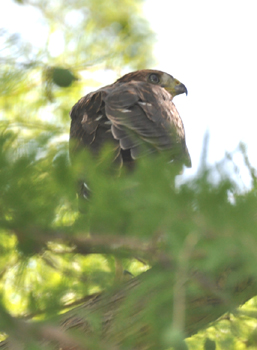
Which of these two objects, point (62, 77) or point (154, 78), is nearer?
point (62, 77)

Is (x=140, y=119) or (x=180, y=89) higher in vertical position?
(x=140, y=119)

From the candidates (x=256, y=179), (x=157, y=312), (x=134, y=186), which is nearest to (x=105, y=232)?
(x=134, y=186)

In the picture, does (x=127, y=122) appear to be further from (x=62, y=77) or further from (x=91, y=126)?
(x=62, y=77)

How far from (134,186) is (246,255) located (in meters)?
0.36

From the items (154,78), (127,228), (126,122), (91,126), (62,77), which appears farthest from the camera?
(154,78)

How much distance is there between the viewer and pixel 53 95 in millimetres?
4355

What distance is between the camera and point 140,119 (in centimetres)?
359

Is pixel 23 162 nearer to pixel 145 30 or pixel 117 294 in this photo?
pixel 117 294

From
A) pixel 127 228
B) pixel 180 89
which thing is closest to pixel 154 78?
pixel 180 89

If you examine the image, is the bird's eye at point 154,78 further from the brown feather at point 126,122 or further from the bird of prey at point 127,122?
the brown feather at point 126,122

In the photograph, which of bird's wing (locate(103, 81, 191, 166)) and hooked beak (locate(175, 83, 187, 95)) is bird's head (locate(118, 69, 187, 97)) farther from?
bird's wing (locate(103, 81, 191, 166))

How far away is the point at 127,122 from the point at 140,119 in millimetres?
133

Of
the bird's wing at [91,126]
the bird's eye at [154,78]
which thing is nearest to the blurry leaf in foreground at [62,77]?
the bird's wing at [91,126]

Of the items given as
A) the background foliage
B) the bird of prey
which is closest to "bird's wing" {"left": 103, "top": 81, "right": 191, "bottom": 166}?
the bird of prey
